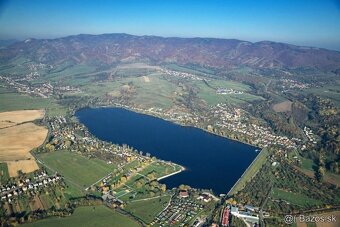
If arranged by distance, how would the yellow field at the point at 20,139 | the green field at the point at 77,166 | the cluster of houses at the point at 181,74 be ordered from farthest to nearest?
the cluster of houses at the point at 181,74 → the yellow field at the point at 20,139 → the green field at the point at 77,166

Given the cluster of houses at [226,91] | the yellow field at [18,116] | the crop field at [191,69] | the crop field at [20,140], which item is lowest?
the crop field at [20,140]

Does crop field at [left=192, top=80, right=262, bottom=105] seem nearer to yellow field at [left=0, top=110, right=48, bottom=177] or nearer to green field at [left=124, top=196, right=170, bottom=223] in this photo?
yellow field at [left=0, top=110, right=48, bottom=177]

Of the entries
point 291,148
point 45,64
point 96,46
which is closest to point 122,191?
point 291,148

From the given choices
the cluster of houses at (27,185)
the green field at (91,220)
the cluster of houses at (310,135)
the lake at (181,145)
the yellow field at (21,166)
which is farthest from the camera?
the cluster of houses at (310,135)

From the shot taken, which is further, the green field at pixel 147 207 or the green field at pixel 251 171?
the green field at pixel 251 171

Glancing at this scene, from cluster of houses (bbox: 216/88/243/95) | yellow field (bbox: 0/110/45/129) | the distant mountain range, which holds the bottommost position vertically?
yellow field (bbox: 0/110/45/129)

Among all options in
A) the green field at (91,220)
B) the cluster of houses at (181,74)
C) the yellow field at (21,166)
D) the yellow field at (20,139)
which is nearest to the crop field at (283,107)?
the cluster of houses at (181,74)

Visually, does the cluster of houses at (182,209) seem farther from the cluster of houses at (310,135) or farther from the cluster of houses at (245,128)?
the cluster of houses at (310,135)

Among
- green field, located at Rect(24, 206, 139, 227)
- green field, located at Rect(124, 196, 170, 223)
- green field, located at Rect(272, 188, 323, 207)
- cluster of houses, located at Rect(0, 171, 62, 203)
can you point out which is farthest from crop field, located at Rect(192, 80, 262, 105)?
green field, located at Rect(24, 206, 139, 227)
